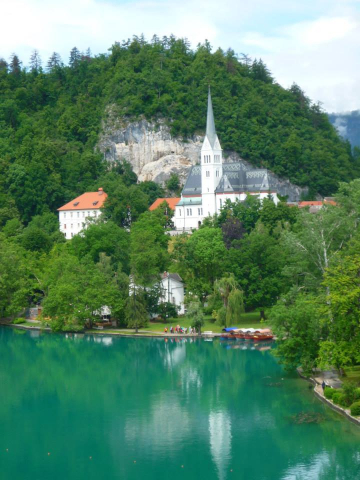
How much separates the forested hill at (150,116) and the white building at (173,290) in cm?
3634

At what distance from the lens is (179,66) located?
389 feet

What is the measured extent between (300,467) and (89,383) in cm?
1846

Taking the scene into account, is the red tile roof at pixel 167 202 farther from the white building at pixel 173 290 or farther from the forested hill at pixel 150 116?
the white building at pixel 173 290

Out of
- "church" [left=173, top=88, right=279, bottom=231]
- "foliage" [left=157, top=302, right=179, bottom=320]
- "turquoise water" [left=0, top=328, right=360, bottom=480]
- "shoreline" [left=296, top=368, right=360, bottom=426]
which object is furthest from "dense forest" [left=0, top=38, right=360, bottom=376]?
"turquoise water" [left=0, top=328, right=360, bottom=480]

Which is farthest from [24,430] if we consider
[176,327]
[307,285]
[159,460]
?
[176,327]

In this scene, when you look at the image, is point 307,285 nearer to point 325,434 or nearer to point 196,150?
point 325,434

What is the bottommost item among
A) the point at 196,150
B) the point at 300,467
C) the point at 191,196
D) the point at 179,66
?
the point at 300,467

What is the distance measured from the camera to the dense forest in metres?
46.0

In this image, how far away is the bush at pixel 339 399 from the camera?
116 ft

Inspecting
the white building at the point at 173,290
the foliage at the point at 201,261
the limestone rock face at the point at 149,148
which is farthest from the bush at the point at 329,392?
the limestone rock face at the point at 149,148

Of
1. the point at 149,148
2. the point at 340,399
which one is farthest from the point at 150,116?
the point at 340,399

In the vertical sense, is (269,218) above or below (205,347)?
above

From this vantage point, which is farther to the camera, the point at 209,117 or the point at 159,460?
the point at 209,117

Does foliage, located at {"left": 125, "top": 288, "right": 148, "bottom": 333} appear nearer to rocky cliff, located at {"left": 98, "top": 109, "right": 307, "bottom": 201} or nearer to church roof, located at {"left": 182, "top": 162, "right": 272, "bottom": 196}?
church roof, located at {"left": 182, "top": 162, "right": 272, "bottom": 196}
